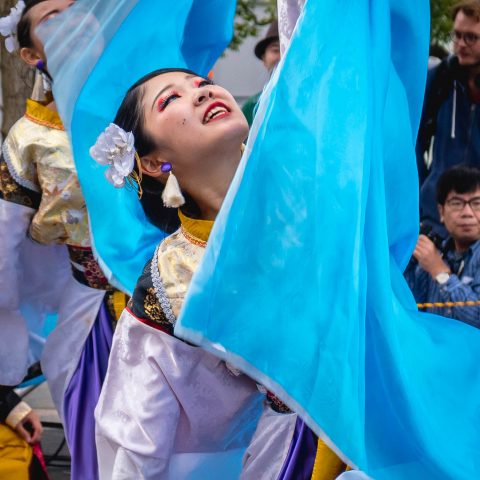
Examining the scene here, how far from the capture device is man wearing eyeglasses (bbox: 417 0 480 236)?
3.82 metres

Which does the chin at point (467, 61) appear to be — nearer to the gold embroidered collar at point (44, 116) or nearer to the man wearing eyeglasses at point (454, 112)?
the man wearing eyeglasses at point (454, 112)

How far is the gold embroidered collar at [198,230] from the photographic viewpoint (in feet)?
7.37

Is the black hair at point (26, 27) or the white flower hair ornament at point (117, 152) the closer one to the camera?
the white flower hair ornament at point (117, 152)

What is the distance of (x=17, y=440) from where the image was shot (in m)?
3.33

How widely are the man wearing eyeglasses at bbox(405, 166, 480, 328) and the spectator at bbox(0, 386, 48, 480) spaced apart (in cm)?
135

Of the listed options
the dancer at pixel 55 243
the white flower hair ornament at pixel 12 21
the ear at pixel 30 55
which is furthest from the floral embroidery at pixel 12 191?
the white flower hair ornament at pixel 12 21

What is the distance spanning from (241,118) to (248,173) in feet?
1.48

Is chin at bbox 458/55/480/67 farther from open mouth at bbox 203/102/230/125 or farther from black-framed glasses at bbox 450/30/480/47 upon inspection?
open mouth at bbox 203/102/230/125

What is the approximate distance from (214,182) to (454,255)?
4.79 ft

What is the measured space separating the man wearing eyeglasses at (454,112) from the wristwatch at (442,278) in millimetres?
466

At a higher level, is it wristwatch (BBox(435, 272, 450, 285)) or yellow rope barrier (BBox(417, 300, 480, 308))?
wristwatch (BBox(435, 272, 450, 285))

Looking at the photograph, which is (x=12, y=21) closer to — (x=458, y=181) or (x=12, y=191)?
(x=12, y=191)

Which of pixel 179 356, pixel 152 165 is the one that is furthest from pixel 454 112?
→ pixel 179 356

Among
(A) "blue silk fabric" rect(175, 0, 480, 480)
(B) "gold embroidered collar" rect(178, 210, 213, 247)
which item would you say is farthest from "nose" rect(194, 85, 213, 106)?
(A) "blue silk fabric" rect(175, 0, 480, 480)
